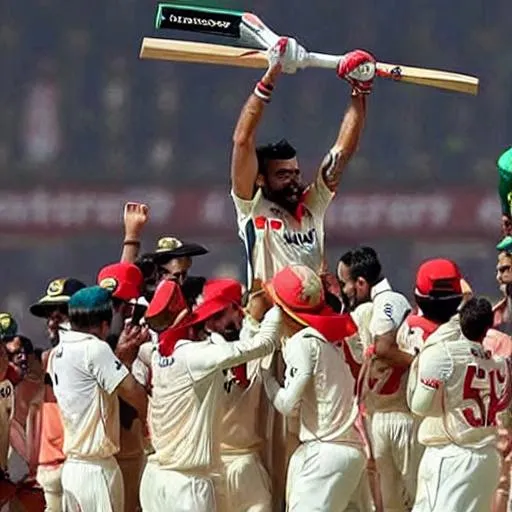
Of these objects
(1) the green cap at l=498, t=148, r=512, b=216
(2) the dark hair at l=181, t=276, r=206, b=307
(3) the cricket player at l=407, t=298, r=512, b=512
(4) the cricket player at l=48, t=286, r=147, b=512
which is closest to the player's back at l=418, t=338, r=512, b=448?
(3) the cricket player at l=407, t=298, r=512, b=512

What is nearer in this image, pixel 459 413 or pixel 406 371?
pixel 459 413

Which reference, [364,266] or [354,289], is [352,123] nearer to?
[364,266]

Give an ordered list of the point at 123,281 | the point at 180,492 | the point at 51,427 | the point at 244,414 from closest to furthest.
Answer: the point at 180,492 < the point at 244,414 < the point at 123,281 < the point at 51,427

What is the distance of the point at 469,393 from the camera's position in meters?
8.61

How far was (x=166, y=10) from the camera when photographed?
9.11 m

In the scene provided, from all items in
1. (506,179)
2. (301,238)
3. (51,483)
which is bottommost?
(51,483)

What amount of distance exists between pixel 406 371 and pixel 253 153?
4.29 ft

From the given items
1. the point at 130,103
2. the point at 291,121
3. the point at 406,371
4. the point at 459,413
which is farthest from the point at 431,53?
the point at 459,413

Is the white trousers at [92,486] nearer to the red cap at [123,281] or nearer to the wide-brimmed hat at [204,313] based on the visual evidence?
the wide-brimmed hat at [204,313]

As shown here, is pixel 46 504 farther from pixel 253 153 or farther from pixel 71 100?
pixel 71 100

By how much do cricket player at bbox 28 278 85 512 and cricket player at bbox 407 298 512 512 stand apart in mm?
1912

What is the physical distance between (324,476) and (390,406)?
1109 mm

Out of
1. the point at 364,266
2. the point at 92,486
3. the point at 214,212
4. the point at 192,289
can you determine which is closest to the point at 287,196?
the point at 192,289

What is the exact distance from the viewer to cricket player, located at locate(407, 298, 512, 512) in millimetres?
8562
